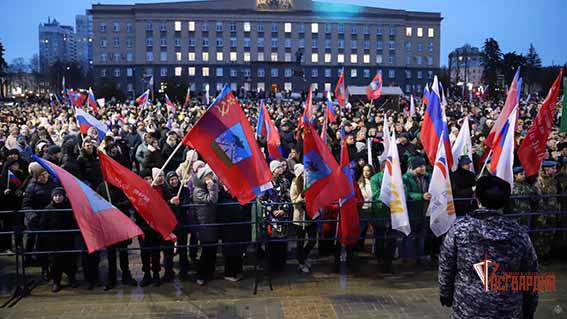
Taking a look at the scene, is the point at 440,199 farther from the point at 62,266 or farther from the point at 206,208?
the point at 62,266

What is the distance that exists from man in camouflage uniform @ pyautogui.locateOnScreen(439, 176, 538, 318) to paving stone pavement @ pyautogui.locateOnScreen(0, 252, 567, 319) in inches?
92.6

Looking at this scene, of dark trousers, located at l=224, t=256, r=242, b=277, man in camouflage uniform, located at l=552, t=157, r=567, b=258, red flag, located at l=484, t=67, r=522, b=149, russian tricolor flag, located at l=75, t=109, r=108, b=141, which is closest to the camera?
dark trousers, located at l=224, t=256, r=242, b=277

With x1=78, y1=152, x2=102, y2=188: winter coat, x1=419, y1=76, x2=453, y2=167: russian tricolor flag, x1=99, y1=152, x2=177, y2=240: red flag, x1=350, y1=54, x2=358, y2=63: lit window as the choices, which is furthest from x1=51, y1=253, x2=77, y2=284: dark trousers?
x1=350, y1=54, x2=358, y2=63: lit window

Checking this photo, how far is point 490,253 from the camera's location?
3611 mm

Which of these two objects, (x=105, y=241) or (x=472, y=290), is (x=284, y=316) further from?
(x=472, y=290)

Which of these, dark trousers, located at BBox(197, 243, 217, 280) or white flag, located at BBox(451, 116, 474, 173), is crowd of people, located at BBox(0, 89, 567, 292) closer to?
dark trousers, located at BBox(197, 243, 217, 280)

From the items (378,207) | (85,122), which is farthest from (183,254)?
(85,122)

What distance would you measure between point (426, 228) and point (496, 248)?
14.2 feet

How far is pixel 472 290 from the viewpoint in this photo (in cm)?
370

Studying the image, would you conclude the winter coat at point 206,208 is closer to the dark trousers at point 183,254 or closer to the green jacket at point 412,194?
the dark trousers at point 183,254

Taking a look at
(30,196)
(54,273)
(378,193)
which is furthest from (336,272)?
(30,196)

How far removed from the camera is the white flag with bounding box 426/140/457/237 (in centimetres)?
689

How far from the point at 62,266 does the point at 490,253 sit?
18.7 ft

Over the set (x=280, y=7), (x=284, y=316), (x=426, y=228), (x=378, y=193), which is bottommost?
(x=284, y=316)
